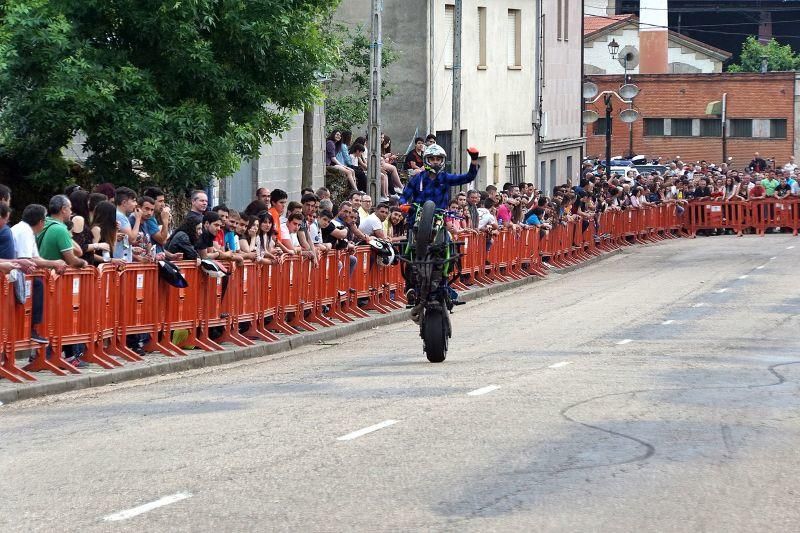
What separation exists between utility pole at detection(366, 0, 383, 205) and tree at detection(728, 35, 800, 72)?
6883cm

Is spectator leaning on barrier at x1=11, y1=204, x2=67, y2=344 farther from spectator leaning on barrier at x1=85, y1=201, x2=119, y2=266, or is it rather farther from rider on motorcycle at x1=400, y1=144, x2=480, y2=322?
rider on motorcycle at x1=400, y1=144, x2=480, y2=322

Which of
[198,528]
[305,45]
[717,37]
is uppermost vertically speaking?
[717,37]

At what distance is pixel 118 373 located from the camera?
15.4 metres

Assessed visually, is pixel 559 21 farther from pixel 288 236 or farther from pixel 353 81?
pixel 288 236

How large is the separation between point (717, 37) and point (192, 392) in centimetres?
9751

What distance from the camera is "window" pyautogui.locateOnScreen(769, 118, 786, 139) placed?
260ft

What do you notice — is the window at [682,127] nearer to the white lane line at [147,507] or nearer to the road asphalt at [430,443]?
the road asphalt at [430,443]

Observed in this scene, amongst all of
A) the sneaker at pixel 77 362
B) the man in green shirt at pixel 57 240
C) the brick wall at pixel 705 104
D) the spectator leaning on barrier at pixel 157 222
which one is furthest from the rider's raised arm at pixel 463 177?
the brick wall at pixel 705 104

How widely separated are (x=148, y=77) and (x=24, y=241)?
5962mm

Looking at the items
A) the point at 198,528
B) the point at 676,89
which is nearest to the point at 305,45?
the point at 198,528

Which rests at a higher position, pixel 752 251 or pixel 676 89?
pixel 676 89

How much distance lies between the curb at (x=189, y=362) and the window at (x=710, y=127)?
58.7 meters

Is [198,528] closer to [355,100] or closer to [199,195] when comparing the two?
[199,195]

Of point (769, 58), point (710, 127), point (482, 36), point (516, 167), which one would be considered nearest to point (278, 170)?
point (482, 36)
